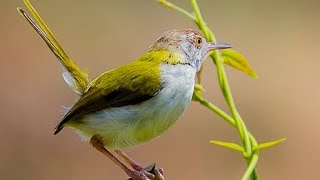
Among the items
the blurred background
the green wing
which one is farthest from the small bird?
the blurred background

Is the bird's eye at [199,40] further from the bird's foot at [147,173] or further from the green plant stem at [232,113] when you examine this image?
the bird's foot at [147,173]

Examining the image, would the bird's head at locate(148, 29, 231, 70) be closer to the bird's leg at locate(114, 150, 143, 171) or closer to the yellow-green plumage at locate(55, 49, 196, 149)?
the yellow-green plumage at locate(55, 49, 196, 149)

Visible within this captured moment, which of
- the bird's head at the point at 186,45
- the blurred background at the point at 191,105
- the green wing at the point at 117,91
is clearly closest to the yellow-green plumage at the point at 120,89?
the green wing at the point at 117,91

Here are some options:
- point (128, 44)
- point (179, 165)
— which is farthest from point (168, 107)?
point (128, 44)

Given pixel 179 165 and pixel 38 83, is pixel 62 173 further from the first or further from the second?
pixel 38 83

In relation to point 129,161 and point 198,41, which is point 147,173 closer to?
point 129,161

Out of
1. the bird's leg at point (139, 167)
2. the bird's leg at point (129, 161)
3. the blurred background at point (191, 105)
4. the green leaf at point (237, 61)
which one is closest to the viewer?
the bird's leg at point (139, 167)
